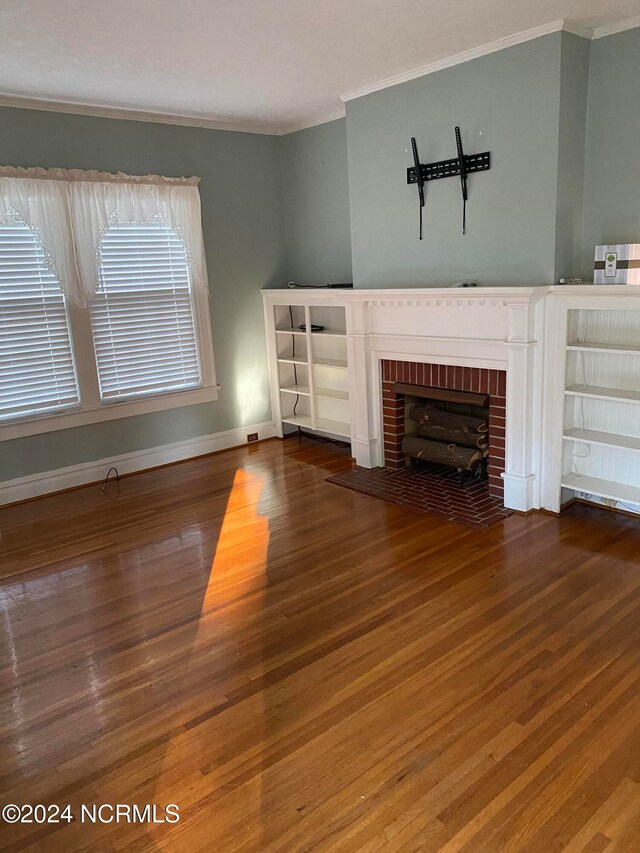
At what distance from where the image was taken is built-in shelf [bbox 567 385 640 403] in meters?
3.48

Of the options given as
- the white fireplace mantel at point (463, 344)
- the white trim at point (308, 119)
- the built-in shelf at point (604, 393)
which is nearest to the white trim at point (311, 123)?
the white trim at point (308, 119)

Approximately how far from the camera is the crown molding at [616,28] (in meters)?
3.39

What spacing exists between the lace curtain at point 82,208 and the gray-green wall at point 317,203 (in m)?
0.97

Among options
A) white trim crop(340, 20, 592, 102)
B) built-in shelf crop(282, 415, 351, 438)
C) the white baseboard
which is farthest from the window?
white trim crop(340, 20, 592, 102)

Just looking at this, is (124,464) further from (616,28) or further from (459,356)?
Result: (616,28)

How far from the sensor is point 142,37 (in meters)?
3.29

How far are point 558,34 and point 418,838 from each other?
3769 millimetres

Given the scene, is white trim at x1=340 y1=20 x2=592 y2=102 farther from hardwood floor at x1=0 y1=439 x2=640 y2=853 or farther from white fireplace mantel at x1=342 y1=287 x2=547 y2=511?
hardwood floor at x1=0 y1=439 x2=640 y2=853

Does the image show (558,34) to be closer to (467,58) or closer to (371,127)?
(467,58)

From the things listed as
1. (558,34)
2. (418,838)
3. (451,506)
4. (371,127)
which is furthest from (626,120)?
(418,838)

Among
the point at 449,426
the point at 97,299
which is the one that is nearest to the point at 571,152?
the point at 449,426

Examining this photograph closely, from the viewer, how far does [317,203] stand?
556 centimetres

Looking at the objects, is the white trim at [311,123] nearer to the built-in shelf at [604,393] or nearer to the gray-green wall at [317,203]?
the gray-green wall at [317,203]

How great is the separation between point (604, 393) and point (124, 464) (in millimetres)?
3625
